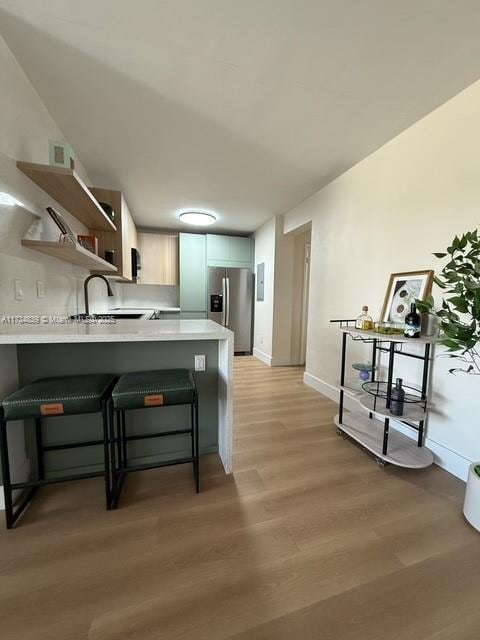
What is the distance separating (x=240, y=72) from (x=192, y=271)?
3.51 metres

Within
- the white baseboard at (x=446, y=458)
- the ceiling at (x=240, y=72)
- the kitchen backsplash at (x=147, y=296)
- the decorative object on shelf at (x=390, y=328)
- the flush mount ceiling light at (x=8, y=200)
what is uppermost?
the ceiling at (x=240, y=72)

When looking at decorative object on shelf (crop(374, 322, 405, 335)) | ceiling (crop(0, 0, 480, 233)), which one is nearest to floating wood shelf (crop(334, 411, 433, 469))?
decorative object on shelf (crop(374, 322, 405, 335))

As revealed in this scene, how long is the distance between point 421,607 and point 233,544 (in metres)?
0.78

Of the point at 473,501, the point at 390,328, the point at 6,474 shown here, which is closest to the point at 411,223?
the point at 390,328

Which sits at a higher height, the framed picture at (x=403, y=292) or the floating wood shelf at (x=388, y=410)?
the framed picture at (x=403, y=292)

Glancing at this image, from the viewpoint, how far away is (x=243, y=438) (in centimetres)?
215

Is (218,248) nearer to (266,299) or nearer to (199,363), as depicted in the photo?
(266,299)

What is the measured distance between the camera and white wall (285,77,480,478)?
1673mm

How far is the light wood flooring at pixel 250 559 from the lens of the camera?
3.03 ft

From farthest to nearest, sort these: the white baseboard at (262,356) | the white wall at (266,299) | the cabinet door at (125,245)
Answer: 1. the white baseboard at (262,356)
2. the white wall at (266,299)
3. the cabinet door at (125,245)

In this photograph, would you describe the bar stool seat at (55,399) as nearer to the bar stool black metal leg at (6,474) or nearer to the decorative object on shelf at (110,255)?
the bar stool black metal leg at (6,474)

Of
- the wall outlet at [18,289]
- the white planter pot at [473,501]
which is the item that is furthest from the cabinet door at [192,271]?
the white planter pot at [473,501]

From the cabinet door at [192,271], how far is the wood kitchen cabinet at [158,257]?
1.08 feet

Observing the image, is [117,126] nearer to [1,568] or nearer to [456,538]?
[1,568]
